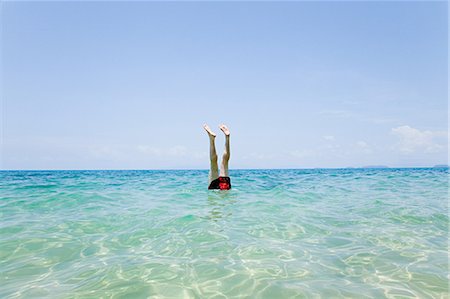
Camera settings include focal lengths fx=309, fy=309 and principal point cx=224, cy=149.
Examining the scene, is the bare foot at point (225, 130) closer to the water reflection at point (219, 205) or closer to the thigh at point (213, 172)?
the thigh at point (213, 172)

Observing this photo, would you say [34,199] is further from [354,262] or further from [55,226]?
[354,262]

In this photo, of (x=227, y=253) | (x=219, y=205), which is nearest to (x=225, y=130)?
(x=219, y=205)

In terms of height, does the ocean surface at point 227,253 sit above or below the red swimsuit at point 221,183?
below

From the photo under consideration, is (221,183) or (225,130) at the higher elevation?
(225,130)

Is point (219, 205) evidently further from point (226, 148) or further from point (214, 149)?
point (226, 148)

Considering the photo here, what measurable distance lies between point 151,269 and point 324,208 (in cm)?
592

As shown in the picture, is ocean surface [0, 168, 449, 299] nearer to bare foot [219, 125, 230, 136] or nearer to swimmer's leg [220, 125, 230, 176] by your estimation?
swimmer's leg [220, 125, 230, 176]

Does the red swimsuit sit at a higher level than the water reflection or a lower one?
higher

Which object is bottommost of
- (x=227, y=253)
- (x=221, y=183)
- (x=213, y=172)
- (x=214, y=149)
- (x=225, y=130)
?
(x=227, y=253)

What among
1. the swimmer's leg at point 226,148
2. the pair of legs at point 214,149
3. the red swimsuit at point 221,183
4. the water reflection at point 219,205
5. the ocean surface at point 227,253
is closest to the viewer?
the ocean surface at point 227,253

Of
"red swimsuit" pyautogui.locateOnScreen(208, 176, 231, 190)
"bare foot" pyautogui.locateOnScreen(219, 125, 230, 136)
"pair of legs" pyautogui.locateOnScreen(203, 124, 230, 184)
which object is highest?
"bare foot" pyautogui.locateOnScreen(219, 125, 230, 136)

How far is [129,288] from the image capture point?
140 inches

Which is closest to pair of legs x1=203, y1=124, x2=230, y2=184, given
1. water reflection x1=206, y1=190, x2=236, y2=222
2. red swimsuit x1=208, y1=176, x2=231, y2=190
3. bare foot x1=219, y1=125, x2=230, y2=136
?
bare foot x1=219, y1=125, x2=230, y2=136

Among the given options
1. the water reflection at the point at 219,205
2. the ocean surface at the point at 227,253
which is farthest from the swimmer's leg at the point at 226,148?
the ocean surface at the point at 227,253
